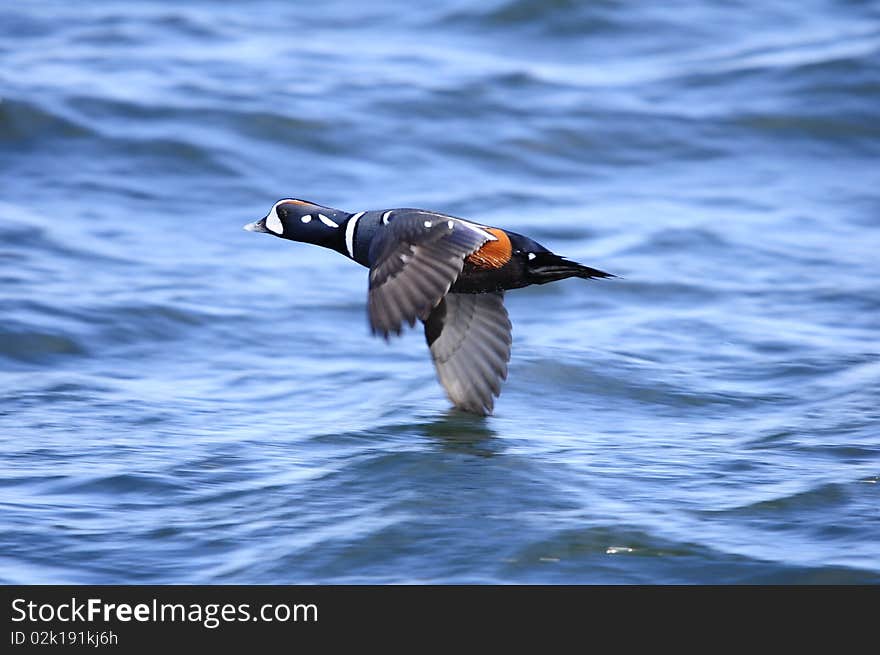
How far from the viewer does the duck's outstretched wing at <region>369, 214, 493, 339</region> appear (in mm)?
6172

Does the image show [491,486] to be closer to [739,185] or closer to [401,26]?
[739,185]

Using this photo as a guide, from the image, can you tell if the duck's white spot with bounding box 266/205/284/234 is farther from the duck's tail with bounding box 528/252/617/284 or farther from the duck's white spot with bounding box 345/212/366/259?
the duck's tail with bounding box 528/252/617/284

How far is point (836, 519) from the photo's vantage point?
6.03m

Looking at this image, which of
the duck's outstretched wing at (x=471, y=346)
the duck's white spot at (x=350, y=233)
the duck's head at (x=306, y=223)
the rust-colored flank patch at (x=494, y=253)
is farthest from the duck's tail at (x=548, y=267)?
the duck's head at (x=306, y=223)

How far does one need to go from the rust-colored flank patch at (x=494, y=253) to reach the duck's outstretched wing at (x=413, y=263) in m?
0.15

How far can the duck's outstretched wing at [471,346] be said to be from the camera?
24.5ft

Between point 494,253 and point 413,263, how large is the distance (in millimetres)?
639

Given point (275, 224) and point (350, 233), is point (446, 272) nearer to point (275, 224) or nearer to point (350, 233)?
point (350, 233)

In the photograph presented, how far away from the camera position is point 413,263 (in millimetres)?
6484

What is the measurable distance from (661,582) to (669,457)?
1.44 m

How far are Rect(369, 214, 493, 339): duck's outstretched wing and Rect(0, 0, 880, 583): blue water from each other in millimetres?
872

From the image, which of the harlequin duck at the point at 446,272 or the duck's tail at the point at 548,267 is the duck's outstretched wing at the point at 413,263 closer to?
the harlequin duck at the point at 446,272
